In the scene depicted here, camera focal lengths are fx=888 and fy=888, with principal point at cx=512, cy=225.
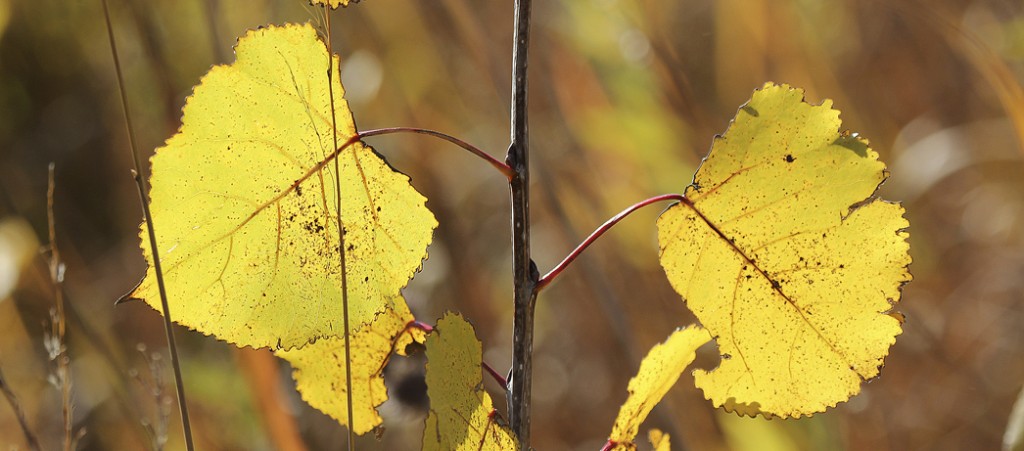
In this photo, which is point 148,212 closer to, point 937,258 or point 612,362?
point 612,362

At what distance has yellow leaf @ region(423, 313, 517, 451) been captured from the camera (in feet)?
1.28

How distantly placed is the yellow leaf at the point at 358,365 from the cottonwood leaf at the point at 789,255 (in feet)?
0.50

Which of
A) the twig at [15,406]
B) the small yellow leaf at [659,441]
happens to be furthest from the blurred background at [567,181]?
the small yellow leaf at [659,441]

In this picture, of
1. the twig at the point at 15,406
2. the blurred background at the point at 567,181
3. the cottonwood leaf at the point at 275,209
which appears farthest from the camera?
the blurred background at the point at 567,181

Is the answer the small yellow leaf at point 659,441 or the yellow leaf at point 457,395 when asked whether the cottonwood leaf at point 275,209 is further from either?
the small yellow leaf at point 659,441

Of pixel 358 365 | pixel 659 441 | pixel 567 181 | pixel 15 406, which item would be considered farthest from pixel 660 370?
pixel 567 181

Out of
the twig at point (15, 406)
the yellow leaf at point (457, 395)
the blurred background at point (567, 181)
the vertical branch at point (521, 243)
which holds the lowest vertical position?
the yellow leaf at point (457, 395)

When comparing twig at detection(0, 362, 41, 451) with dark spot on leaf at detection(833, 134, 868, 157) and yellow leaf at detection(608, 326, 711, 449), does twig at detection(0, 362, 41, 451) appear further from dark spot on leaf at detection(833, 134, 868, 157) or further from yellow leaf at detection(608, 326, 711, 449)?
dark spot on leaf at detection(833, 134, 868, 157)

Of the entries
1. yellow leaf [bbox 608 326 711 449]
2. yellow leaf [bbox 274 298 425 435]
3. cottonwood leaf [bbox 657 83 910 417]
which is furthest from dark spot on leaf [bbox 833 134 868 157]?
yellow leaf [bbox 274 298 425 435]

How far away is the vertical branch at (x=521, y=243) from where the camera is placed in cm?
39

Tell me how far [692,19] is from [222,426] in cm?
137

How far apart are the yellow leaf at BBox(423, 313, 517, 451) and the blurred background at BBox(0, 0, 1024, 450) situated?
0.62 meters

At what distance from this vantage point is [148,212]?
0.38m

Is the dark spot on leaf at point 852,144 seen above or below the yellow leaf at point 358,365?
above
